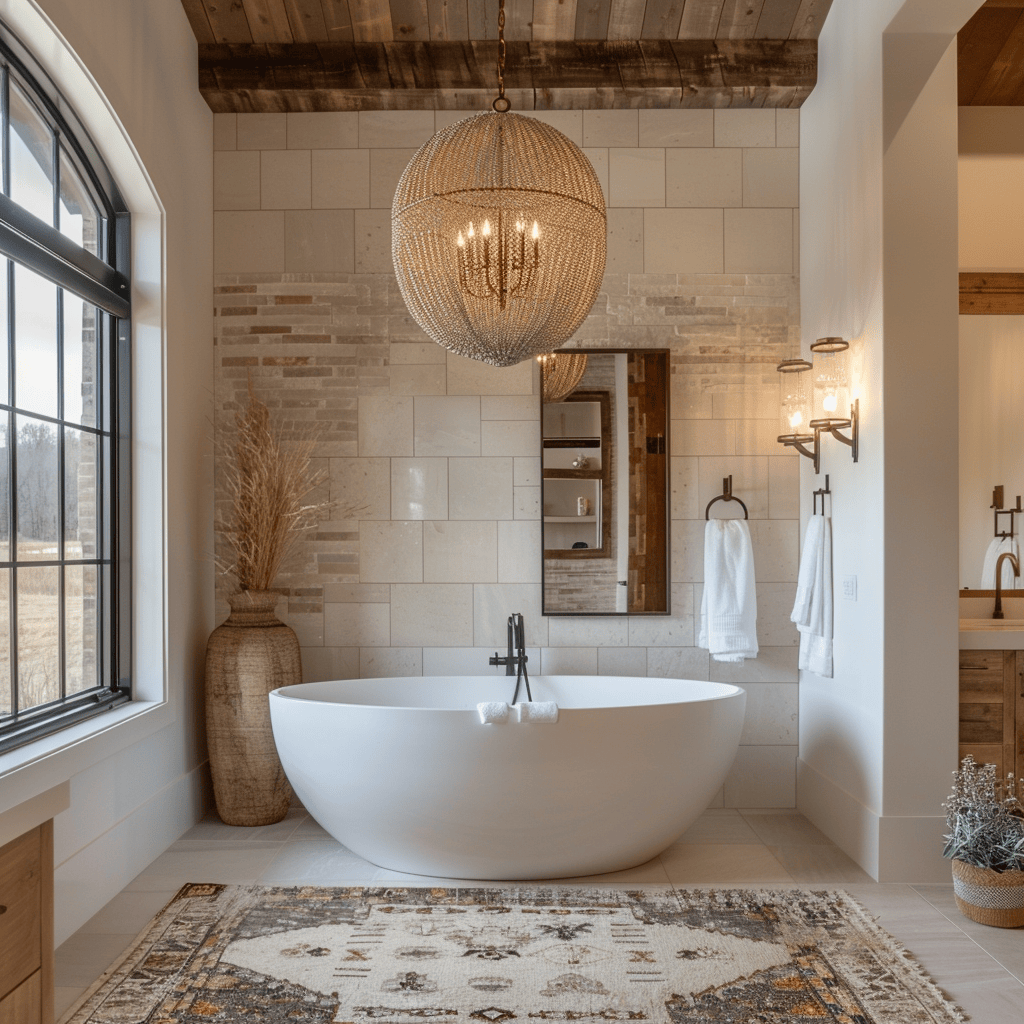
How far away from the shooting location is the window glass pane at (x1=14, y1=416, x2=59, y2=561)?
2.93m

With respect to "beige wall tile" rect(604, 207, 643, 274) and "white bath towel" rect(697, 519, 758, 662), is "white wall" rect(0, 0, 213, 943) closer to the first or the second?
"beige wall tile" rect(604, 207, 643, 274)

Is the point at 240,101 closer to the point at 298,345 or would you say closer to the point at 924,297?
the point at 298,345

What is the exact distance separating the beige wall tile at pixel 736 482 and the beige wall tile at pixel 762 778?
1096 mm

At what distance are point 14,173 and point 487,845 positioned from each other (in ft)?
8.73

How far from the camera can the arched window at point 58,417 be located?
2850 mm

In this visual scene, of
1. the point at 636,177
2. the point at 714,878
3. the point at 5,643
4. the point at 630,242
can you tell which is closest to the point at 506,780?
the point at 714,878

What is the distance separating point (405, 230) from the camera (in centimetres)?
290

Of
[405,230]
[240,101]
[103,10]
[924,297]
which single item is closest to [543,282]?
[405,230]

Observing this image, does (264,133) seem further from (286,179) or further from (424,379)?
(424,379)

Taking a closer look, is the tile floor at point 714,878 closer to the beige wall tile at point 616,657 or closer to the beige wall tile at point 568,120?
the beige wall tile at point 616,657

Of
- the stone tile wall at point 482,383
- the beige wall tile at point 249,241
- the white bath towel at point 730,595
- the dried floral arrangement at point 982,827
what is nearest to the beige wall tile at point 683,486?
the stone tile wall at point 482,383

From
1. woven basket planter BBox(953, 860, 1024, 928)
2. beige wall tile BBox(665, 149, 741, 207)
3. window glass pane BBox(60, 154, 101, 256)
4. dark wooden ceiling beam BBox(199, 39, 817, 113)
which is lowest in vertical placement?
woven basket planter BBox(953, 860, 1024, 928)

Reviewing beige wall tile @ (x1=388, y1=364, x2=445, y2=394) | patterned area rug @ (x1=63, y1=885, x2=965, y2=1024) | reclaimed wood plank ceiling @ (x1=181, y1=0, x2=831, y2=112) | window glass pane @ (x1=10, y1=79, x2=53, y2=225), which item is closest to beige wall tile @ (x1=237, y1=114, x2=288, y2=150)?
reclaimed wood plank ceiling @ (x1=181, y1=0, x2=831, y2=112)

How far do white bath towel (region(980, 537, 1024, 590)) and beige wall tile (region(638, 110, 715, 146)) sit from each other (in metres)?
2.27
